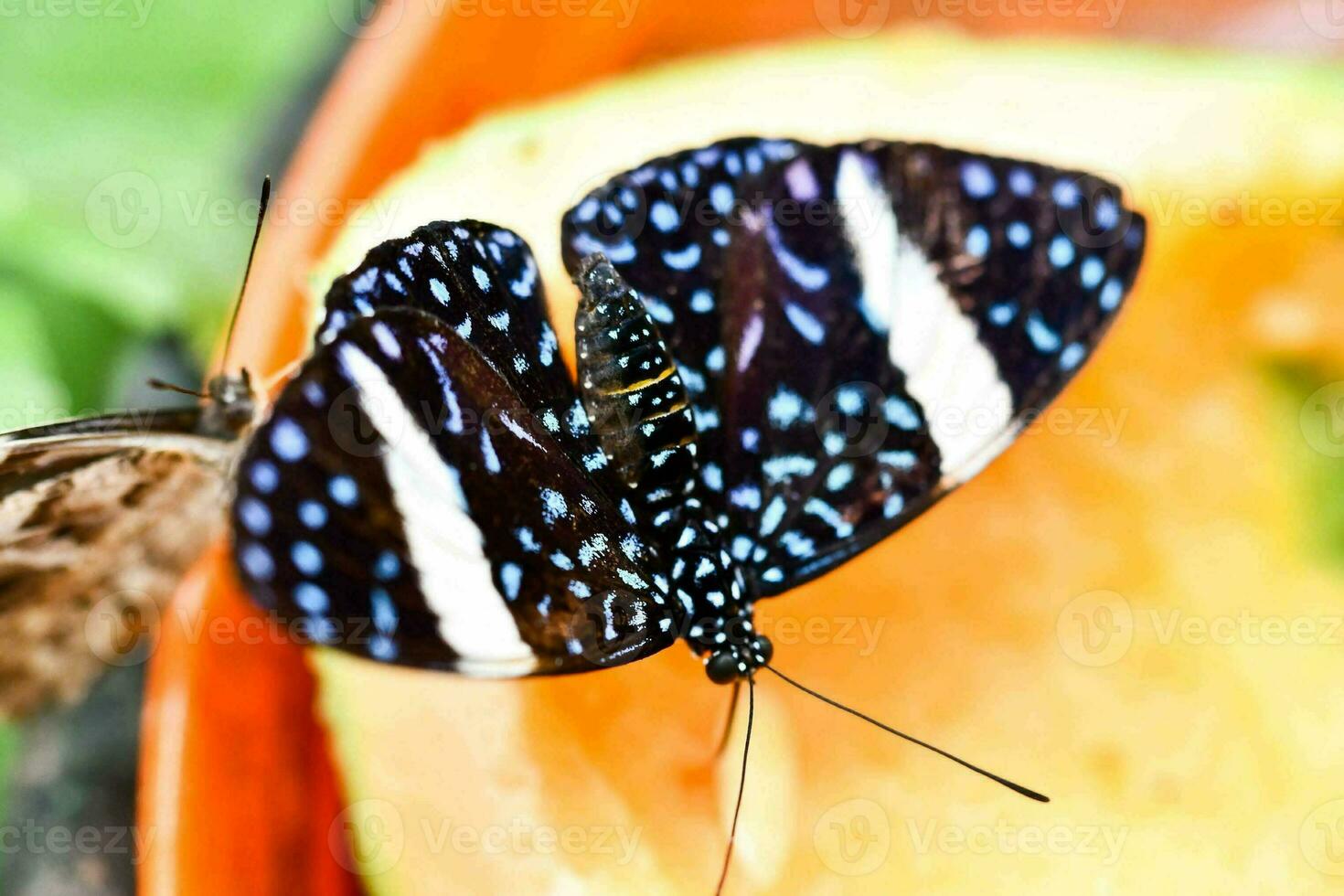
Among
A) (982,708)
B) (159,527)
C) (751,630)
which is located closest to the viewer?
(751,630)

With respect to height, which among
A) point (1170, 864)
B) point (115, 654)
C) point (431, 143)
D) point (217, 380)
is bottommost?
point (1170, 864)

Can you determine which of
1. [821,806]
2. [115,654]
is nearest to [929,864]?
[821,806]

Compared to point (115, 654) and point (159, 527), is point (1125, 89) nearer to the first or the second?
point (159, 527)

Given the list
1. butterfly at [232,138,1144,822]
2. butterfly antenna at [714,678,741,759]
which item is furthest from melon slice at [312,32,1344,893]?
butterfly at [232,138,1144,822]

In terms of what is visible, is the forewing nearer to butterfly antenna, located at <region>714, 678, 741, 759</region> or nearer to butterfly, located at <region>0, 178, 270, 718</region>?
butterfly, located at <region>0, 178, 270, 718</region>

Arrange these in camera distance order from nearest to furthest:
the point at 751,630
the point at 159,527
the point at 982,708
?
the point at 751,630 → the point at 159,527 → the point at 982,708

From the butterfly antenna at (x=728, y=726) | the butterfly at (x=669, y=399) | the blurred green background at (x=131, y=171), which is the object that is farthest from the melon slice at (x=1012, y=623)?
the blurred green background at (x=131, y=171)

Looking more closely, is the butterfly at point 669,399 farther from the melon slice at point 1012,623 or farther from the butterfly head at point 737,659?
the melon slice at point 1012,623

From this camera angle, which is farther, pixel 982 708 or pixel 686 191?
pixel 982 708
